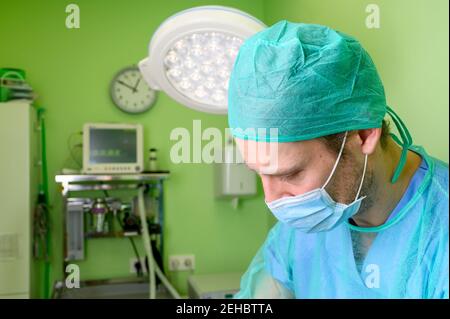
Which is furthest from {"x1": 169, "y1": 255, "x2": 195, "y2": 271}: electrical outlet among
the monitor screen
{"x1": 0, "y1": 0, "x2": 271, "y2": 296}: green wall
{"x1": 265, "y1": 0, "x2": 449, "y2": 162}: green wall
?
{"x1": 265, "y1": 0, "x2": 449, "y2": 162}: green wall

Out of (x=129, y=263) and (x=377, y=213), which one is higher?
(x=377, y=213)

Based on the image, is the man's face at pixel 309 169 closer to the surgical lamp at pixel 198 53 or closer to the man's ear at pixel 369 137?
the man's ear at pixel 369 137

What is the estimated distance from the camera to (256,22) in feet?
1.67

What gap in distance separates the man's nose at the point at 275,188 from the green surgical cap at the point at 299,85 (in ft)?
0.24

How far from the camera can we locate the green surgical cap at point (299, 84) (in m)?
0.45

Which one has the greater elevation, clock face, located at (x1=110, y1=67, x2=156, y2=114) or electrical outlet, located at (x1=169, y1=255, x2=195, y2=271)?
clock face, located at (x1=110, y1=67, x2=156, y2=114)

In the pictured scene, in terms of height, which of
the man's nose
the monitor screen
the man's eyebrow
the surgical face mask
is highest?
the monitor screen

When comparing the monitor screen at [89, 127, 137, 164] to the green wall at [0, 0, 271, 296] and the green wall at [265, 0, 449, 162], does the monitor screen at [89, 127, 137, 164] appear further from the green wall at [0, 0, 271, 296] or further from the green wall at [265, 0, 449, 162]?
the green wall at [265, 0, 449, 162]

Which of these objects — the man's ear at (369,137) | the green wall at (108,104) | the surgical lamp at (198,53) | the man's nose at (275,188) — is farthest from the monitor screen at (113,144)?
the man's ear at (369,137)

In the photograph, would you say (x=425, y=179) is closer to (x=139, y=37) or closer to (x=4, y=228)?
(x=139, y=37)

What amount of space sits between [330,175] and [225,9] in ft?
0.88

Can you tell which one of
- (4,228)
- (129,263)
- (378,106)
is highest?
(378,106)

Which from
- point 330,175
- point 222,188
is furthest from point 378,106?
point 222,188

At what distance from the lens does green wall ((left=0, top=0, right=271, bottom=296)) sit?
580 mm
